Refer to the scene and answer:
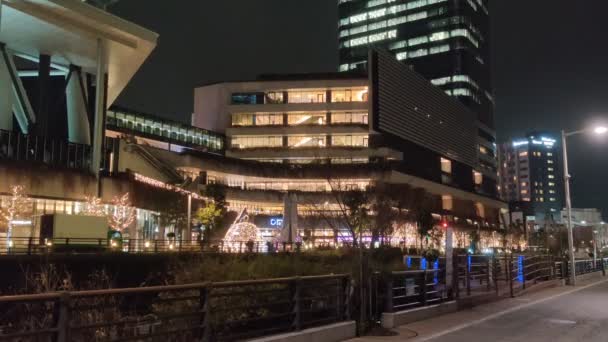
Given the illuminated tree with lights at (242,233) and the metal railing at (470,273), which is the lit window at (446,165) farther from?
the metal railing at (470,273)

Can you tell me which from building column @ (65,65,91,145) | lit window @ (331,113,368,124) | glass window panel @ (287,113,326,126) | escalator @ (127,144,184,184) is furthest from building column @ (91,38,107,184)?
lit window @ (331,113,368,124)

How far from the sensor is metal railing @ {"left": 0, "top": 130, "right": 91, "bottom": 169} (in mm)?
47438

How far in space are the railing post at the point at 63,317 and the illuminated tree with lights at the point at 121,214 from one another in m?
46.7

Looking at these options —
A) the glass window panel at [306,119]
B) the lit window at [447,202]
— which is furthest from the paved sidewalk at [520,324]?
the lit window at [447,202]

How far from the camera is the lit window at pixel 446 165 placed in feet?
401

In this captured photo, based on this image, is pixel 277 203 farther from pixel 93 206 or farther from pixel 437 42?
pixel 437 42

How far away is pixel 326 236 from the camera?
85.9m

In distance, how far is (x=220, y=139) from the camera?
101 m

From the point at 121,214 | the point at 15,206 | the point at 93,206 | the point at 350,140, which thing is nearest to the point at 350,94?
the point at 350,140

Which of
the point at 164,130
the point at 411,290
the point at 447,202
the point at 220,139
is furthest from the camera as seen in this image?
the point at 447,202

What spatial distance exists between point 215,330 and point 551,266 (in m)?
23.4

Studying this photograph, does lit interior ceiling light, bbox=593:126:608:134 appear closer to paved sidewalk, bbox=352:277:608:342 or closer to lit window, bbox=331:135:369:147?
paved sidewalk, bbox=352:277:608:342

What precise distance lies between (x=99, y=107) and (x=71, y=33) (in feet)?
27.6

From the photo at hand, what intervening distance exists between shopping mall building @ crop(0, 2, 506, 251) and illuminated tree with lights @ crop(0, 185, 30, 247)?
0.89m
